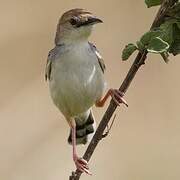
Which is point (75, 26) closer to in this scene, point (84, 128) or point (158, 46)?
point (84, 128)

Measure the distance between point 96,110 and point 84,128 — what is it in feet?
3.57

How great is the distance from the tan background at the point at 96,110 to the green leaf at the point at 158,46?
6.95 feet

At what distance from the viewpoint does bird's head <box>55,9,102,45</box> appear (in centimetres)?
199

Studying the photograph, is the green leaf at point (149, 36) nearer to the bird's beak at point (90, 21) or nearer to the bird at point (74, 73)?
the bird's beak at point (90, 21)

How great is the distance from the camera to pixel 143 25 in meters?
3.52

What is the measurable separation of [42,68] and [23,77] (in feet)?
0.33

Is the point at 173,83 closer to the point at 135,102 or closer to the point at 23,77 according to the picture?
the point at 135,102

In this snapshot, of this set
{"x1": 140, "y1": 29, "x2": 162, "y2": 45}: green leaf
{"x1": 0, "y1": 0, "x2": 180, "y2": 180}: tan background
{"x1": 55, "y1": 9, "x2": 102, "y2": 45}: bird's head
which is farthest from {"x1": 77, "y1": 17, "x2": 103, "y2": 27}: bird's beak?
{"x1": 0, "y1": 0, "x2": 180, "y2": 180}: tan background

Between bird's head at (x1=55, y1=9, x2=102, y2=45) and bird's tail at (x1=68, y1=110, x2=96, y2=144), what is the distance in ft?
0.92

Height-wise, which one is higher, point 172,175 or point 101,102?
point 101,102

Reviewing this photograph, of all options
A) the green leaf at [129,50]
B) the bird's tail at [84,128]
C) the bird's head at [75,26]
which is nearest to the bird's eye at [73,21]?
the bird's head at [75,26]

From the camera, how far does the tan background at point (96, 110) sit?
11.4 ft

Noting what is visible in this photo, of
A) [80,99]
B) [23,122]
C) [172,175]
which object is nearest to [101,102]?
[80,99]

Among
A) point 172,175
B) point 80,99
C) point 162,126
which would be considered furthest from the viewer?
point 162,126
